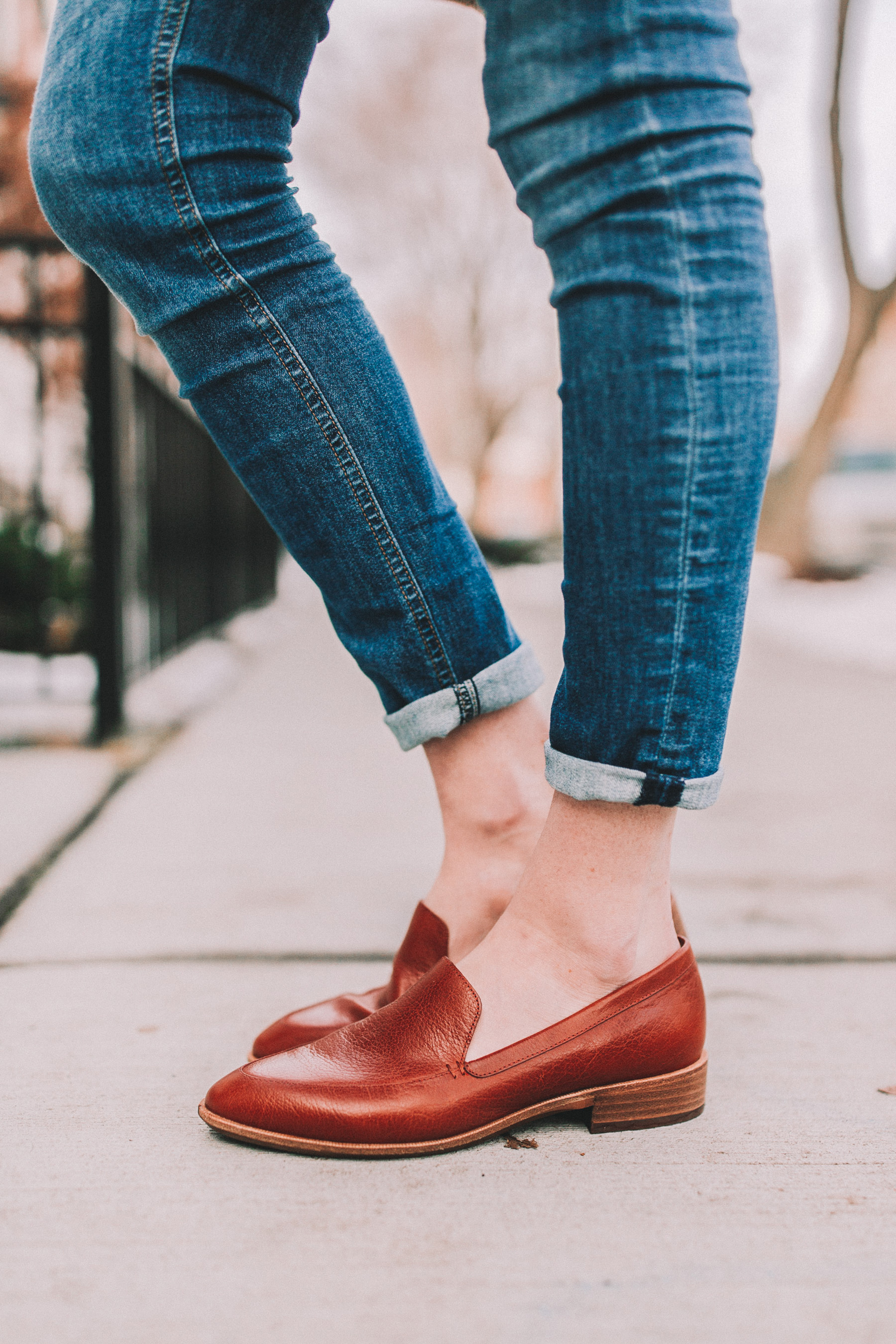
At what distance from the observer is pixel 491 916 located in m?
0.95

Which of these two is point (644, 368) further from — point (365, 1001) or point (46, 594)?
point (46, 594)

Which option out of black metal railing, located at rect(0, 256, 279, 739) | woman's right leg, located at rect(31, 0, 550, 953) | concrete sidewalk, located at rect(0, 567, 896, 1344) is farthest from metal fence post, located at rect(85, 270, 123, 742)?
woman's right leg, located at rect(31, 0, 550, 953)

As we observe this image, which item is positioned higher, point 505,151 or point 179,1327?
point 505,151

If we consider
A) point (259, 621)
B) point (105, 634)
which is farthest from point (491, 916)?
point (259, 621)

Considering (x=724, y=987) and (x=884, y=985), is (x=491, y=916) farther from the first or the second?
(x=884, y=985)

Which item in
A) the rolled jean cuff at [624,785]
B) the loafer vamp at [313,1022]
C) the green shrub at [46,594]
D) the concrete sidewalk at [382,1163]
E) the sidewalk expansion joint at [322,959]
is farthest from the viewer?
the green shrub at [46,594]

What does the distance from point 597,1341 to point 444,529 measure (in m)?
0.61

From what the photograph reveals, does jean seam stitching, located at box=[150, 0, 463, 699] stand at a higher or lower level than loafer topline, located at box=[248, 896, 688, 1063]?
higher

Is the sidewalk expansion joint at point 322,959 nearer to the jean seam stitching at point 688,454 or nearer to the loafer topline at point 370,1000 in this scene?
the loafer topline at point 370,1000

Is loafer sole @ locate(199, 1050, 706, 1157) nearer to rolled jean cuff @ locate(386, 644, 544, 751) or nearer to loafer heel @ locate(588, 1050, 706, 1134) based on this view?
loafer heel @ locate(588, 1050, 706, 1134)

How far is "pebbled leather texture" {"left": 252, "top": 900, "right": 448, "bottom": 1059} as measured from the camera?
892mm

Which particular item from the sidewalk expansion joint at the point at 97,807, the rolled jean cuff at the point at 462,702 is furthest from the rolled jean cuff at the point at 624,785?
the sidewalk expansion joint at the point at 97,807

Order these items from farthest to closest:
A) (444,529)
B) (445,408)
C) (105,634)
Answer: (445,408) < (105,634) < (444,529)

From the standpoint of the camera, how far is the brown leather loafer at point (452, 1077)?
76 centimetres
